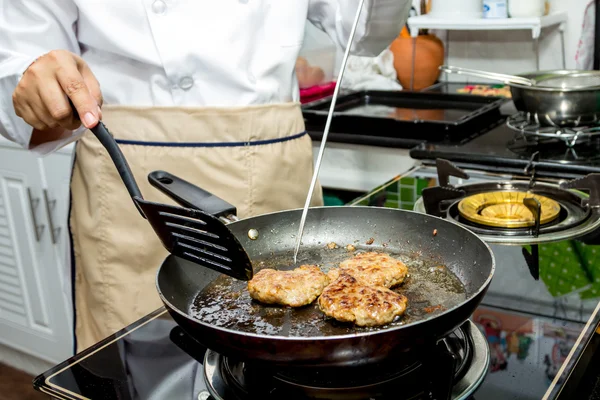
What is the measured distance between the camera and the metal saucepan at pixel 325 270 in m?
0.69

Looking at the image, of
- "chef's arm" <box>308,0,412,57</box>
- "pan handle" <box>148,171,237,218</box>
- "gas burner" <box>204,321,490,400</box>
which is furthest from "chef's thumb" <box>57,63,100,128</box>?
"chef's arm" <box>308,0,412,57</box>

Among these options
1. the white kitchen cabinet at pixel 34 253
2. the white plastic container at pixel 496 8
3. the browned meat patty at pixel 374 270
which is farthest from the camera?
the white plastic container at pixel 496 8

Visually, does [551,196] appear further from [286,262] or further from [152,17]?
[152,17]

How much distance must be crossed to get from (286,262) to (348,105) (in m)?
1.47

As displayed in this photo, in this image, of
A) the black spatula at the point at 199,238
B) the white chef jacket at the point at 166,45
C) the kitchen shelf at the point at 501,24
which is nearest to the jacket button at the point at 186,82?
the white chef jacket at the point at 166,45

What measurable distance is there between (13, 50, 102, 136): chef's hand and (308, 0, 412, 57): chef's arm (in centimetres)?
67

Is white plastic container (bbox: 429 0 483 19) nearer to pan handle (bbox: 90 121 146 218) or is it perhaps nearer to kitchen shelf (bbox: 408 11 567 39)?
kitchen shelf (bbox: 408 11 567 39)

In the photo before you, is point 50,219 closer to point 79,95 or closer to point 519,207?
point 79,95

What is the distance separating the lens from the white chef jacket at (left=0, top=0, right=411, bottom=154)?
51.3 inches

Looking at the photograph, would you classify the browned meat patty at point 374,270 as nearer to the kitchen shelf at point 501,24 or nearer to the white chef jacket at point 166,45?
the white chef jacket at point 166,45

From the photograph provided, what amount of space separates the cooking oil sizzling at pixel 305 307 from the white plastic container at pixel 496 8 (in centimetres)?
166

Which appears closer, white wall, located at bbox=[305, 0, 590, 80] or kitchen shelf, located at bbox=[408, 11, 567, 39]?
kitchen shelf, located at bbox=[408, 11, 567, 39]

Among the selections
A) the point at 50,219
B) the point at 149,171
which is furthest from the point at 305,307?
the point at 50,219

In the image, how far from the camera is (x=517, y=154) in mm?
1761
